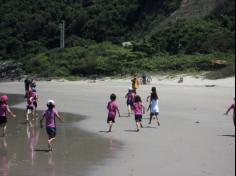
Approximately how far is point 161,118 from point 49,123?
7415mm

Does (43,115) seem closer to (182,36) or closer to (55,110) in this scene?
(55,110)

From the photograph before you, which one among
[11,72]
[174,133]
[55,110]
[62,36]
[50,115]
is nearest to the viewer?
[50,115]

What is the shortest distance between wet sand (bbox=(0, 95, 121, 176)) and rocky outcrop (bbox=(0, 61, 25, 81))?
3724 cm

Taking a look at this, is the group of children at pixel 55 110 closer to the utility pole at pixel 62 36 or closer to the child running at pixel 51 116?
the child running at pixel 51 116

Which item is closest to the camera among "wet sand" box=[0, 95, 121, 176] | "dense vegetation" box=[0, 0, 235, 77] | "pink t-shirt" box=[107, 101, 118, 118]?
"wet sand" box=[0, 95, 121, 176]

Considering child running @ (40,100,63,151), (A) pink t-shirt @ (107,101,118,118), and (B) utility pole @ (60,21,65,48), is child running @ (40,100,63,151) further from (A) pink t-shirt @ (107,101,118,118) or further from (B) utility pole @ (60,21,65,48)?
(B) utility pole @ (60,21,65,48)

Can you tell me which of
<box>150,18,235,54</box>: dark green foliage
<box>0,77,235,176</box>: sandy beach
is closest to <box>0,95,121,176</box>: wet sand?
<box>0,77,235,176</box>: sandy beach

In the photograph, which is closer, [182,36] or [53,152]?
[53,152]

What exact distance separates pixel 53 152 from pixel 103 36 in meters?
54.6

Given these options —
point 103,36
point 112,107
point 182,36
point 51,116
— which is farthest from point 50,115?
point 103,36

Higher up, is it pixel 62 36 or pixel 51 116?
pixel 62 36

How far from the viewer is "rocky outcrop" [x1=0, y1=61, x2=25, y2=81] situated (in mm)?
55987

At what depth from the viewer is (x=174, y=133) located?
642 inches

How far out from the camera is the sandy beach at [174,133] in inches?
441
